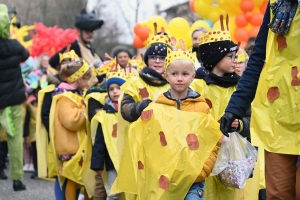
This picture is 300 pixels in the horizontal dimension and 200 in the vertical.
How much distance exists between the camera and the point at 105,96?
7.38m

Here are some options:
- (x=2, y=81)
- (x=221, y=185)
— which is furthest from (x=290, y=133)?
(x=2, y=81)

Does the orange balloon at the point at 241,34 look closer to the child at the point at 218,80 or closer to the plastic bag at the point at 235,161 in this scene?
the child at the point at 218,80

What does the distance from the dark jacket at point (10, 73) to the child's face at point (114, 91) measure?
2784mm

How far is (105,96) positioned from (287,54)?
12.5 ft

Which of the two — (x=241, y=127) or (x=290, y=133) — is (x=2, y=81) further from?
(x=290, y=133)

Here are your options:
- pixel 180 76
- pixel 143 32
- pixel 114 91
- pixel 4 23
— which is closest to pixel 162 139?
pixel 180 76

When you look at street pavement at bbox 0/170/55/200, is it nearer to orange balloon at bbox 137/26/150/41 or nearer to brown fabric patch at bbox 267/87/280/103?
orange balloon at bbox 137/26/150/41

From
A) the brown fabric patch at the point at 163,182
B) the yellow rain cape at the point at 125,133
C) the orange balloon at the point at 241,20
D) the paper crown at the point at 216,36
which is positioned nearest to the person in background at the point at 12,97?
the yellow rain cape at the point at 125,133

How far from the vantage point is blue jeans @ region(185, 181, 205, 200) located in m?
4.90

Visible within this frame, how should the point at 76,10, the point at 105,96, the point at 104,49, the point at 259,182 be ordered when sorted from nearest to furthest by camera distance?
the point at 259,182
the point at 105,96
the point at 76,10
the point at 104,49

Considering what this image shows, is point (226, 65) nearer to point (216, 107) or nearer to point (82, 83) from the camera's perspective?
point (216, 107)

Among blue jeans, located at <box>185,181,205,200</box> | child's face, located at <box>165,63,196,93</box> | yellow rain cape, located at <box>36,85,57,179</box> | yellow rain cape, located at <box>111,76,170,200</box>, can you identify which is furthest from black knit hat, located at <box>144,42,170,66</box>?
yellow rain cape, located at <box>36,85,57,179</box>

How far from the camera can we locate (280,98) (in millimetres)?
3771

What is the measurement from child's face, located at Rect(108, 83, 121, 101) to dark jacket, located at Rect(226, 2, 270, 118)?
9.42ft
